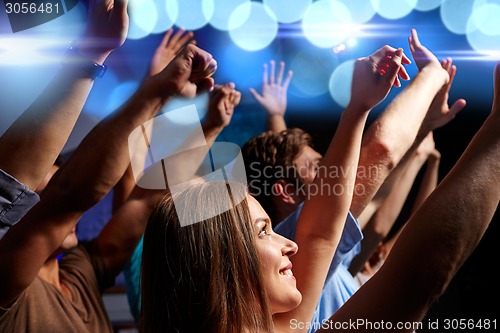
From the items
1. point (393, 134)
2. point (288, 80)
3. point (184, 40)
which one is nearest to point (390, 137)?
point (393, 134)

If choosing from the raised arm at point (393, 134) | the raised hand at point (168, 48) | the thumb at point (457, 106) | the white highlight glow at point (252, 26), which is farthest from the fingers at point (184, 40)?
the thumb at point (457, 106)

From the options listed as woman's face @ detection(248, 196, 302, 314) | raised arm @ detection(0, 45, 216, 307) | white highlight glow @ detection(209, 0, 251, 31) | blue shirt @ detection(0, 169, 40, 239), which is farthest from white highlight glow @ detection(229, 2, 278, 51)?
blue shirt @ detection(0, 169, 40, 239)

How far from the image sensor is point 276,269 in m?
0.80

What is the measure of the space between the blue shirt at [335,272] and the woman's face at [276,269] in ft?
0.64

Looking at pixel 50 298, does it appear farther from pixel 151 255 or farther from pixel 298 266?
pixel 298 266

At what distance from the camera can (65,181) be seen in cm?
79

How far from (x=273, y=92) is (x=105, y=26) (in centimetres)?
103

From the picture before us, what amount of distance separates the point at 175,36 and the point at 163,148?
0.33 metres

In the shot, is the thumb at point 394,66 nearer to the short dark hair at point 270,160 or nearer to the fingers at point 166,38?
the short dark hair at point 270,160

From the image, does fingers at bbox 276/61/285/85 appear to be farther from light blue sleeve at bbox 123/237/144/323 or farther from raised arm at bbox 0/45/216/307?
raised arm at bbox 0/45/216/307

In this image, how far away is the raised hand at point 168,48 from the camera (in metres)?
1.36

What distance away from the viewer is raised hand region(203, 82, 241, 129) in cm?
119

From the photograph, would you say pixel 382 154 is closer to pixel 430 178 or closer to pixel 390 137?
pixel 390 137

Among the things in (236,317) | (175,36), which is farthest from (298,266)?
(175,36)
